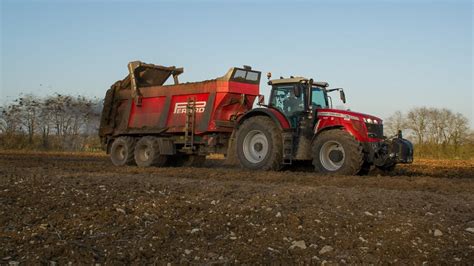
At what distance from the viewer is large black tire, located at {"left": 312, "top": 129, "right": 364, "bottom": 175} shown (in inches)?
448

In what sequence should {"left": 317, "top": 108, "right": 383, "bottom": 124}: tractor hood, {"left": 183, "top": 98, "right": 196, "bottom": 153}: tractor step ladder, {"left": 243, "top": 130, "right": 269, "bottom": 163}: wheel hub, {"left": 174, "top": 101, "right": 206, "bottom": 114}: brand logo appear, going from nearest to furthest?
1. {"left": 317, "top": 108, "right": 383, "bottom": 124}: tractor hood
2. {"left": 243, "top": 130, "right": 269, "bottom": 163}: wheel hub
3. {"left": 174, "top": 101, "right": 206, "bottom": 114}: brand logo
4. {"left": 183, "top": 98, "right": 196, "bottom": 153}: tractor step ladder

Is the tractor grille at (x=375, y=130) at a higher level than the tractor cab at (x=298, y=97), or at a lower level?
lower

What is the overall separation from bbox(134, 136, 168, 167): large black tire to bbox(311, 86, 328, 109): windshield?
16.8 ft

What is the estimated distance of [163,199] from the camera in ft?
22.0

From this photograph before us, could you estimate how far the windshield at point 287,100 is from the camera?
1279 centimetres

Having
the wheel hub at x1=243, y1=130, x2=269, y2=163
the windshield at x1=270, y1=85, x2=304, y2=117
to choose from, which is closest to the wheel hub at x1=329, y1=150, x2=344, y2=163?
the windshield at x1=270, y1=85, x2=304, y2=117

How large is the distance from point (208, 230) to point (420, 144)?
97.4 ft

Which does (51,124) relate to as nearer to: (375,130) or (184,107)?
(184,107)

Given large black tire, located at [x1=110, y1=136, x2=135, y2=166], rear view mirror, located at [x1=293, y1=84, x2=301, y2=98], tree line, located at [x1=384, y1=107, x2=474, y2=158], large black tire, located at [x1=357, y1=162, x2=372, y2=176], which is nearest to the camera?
large black tire, located at [x1=357, y1=162, x2=372, y2=176]

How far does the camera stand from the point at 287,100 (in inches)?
512

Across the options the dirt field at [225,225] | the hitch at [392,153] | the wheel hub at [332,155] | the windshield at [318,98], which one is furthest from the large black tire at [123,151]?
the dirt field at [225,225]

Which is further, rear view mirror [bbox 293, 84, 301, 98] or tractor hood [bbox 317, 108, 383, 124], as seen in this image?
rear view mirror [bbox 293, 84, 301, 98]

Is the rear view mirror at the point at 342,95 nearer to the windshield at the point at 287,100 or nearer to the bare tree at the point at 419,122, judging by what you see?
the windshield at the point at 287,100

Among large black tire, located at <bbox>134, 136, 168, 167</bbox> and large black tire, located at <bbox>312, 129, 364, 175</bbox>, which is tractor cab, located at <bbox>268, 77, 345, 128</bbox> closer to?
large black tire, located at <bbox>312, 129, 364, 175</bbox>
